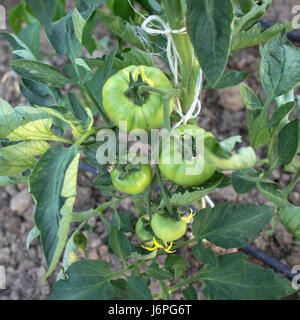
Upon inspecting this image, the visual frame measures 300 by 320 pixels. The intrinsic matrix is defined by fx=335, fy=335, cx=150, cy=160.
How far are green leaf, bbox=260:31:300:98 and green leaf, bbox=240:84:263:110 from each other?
4cm

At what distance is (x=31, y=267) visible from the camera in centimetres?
121

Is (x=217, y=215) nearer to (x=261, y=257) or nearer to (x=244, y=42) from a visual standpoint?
(x=244, y=42)

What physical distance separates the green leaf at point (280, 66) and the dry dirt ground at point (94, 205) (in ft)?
2.19

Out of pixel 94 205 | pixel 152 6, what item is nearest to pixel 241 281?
pixel 152 6

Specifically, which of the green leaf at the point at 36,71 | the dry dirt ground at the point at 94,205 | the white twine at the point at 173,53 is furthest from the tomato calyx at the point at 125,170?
the dry dirt ground at the point at 94,205

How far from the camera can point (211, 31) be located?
43 cm

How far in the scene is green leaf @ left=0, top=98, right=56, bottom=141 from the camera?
1.82ft

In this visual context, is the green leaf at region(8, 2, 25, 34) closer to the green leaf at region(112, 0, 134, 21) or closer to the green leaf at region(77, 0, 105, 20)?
the green leaf at region(112, 0, 134, 21)

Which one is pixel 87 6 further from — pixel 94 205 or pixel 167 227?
pixel 94 205

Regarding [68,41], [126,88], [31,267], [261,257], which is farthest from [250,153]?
[31,267]

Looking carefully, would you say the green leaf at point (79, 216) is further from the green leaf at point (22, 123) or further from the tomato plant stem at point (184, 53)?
the tomato plant stem at point (184, 53)

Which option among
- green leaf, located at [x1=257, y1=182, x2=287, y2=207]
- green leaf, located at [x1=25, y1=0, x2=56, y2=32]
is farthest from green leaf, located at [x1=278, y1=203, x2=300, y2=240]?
green leaf, located at [x1=25, y1=0, x2=56, y2=32]

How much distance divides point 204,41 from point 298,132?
0.22m

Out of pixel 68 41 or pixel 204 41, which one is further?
pixel 68 41
